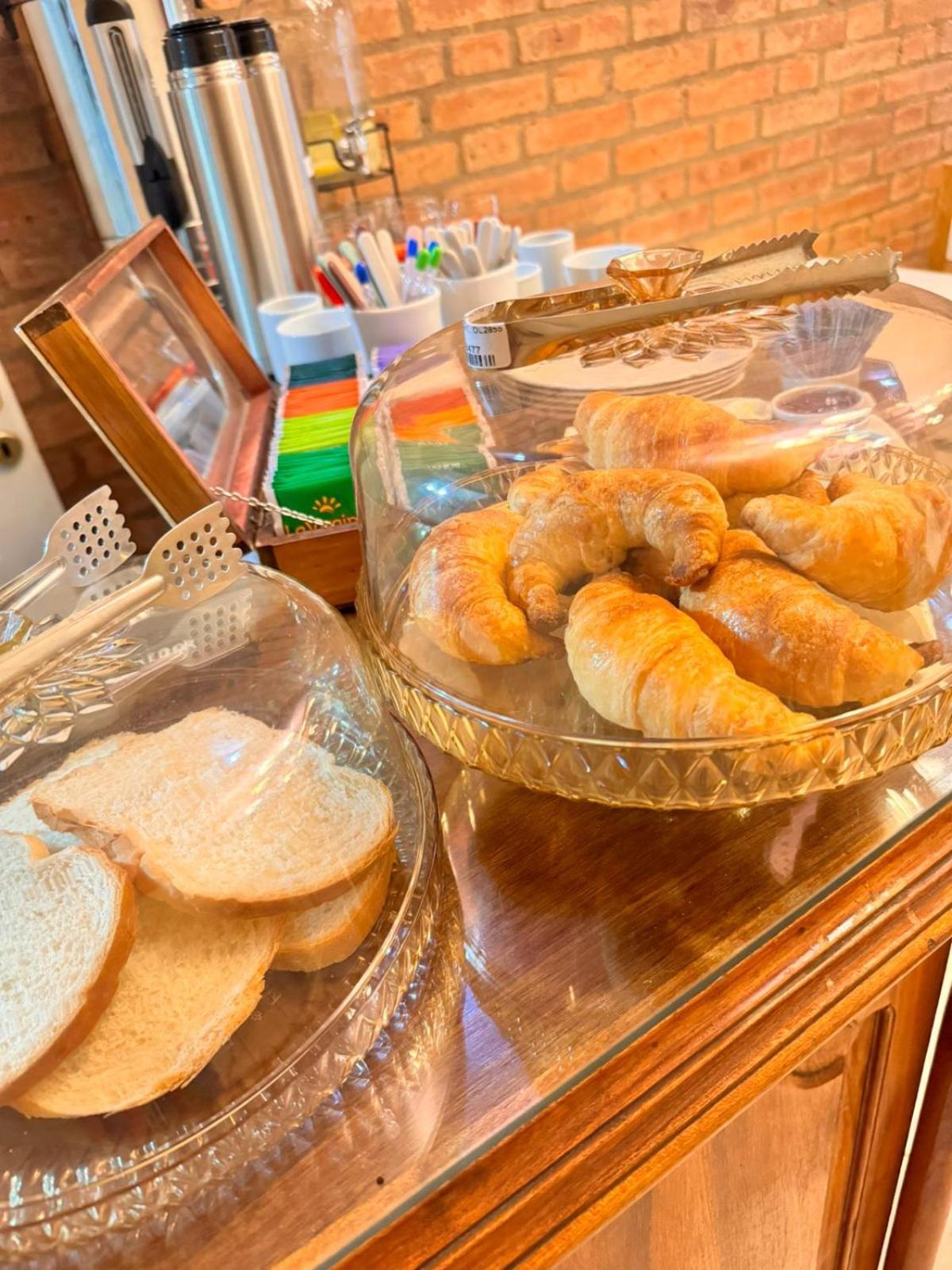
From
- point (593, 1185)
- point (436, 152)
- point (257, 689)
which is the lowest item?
point (593, 1185)

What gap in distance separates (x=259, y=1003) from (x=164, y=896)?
7 cm

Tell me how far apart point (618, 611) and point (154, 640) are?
11.0 inches

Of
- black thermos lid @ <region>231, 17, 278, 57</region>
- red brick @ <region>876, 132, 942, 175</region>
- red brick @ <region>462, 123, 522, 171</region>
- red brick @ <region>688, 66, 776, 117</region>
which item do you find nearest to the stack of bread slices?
black thermos lid @ <region>231, 17, 278, 57</region>

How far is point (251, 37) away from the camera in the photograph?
43.0 inches

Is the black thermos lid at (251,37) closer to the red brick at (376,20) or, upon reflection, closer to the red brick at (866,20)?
the red brick at (376,20)

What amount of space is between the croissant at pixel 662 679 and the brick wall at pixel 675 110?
1372 mm

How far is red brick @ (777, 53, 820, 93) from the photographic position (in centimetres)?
204

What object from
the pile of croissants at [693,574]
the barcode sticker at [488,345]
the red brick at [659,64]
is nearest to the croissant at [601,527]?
the pile of croissants at [693,574]

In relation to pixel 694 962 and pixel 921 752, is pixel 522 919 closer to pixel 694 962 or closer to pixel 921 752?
pixel 694 962

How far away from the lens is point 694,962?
435 mm

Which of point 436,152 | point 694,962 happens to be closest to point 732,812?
point 694,962

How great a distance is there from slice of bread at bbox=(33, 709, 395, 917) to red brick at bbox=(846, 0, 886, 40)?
2.33 m

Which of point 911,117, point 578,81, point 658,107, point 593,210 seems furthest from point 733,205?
point 911,117

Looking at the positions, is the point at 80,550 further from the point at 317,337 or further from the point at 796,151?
the point at 796,151
